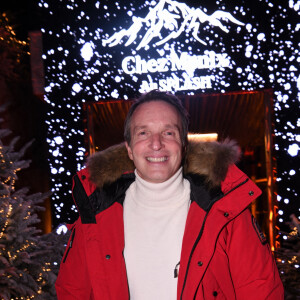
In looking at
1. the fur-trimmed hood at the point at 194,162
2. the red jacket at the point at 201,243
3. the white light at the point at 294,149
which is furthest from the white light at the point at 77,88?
the red jacket at the point at 201,243

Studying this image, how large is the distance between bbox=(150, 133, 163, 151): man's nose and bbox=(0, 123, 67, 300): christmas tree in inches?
54.7

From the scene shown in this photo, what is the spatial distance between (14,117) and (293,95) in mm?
4007

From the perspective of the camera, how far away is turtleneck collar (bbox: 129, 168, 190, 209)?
1.87 m

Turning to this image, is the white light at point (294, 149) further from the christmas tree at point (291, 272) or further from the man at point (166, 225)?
the man at point (166, 225)

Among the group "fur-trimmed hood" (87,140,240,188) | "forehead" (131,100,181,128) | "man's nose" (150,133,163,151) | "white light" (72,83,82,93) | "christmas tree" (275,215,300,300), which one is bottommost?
"christmas tree" (275,215,300,300)

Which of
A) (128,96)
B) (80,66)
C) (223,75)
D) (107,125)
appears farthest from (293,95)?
(107,125)

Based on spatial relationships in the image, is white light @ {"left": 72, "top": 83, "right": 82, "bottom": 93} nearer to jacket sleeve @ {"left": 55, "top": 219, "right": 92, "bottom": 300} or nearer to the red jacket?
the red jacket

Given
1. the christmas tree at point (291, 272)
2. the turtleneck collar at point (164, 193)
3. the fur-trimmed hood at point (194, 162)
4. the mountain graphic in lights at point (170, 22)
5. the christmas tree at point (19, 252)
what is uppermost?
the mountain graphic in lights at point (170, 22)

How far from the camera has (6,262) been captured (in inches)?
102

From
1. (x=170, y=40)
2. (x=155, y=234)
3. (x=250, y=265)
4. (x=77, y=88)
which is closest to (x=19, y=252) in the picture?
(x=155, y=234)

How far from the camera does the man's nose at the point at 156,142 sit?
1843mm

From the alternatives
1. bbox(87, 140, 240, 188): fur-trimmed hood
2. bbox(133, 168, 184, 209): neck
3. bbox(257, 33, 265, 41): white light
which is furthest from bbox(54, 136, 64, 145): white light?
bbox(133, 168, 184, 209): neck

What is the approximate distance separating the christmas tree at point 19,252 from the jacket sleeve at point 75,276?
86 cm

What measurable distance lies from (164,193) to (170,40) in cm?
344
